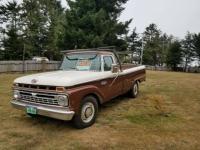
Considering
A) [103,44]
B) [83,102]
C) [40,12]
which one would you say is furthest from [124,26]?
[83,102]

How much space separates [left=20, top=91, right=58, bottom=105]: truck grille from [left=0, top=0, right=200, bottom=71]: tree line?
15.2 metres

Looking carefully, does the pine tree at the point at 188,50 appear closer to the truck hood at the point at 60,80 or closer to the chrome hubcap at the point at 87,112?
the chrome hubcap at the point at 87,112

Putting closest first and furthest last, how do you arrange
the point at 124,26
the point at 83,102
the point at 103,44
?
the point at 83,102
the point at 103,44
the point at 124,26

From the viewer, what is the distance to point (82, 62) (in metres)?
6.45

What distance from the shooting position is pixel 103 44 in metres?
21.5

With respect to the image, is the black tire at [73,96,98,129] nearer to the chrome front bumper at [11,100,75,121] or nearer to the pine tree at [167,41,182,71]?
the chrome front bumper at [11,100,75,121]

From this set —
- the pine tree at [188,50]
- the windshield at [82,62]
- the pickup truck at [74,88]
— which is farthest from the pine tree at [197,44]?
the windshield at [82,62]

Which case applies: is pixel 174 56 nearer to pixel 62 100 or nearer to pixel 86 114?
pixel 86 114

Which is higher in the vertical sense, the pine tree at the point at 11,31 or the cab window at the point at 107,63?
the pine tree at the point at 11,31

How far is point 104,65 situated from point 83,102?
157 centimetres

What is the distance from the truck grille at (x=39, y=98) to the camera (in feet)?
16.1

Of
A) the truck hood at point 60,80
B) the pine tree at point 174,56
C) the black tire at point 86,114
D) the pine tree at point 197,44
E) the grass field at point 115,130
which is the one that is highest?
the pine tree at point 197,44

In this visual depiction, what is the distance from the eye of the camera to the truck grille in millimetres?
4922

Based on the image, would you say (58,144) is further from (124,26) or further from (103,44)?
(124,26)
